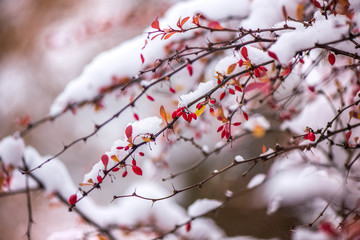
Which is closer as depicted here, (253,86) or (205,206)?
(253,86)

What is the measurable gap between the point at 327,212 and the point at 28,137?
6.46m

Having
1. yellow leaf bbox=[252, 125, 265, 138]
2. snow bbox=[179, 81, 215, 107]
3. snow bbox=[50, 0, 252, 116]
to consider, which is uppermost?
snow bbox=[50, 0, 252, 116]

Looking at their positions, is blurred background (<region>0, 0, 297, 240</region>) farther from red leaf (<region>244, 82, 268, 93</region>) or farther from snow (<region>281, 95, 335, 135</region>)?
red leaf (<region>244, 82, 268, 93</region>)

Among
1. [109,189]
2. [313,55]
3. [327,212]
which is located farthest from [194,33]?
[109,189]

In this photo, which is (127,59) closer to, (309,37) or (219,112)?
(219,112)

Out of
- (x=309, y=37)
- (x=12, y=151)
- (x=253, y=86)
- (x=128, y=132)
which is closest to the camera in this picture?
(x=309, y=37)

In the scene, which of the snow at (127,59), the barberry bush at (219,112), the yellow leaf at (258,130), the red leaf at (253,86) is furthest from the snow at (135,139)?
the yellow leaf at (258,130)

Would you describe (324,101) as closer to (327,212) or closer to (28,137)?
(327,212)

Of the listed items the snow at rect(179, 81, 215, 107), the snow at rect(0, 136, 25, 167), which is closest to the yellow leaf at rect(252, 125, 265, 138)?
the snow at rect(179, 81, 215, 107)

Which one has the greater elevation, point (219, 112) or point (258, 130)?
point (258, 130)

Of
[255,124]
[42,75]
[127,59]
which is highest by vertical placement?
[42,75]

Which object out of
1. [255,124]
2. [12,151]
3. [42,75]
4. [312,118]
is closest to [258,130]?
[255,124]

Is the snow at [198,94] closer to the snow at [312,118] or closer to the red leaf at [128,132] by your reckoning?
the red leaf at [128,132]

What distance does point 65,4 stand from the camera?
601 cm
